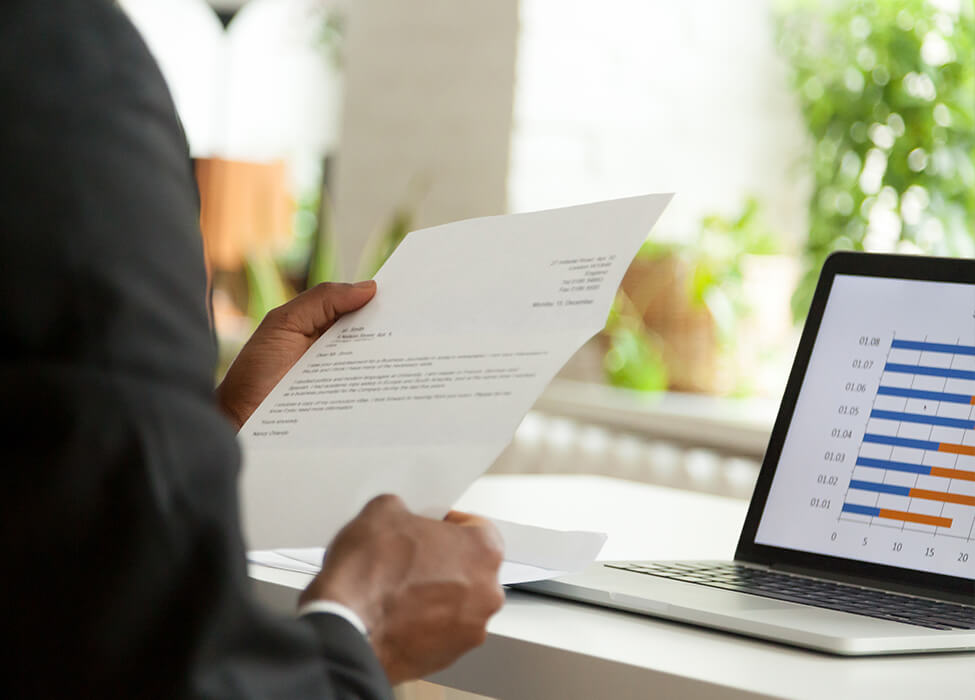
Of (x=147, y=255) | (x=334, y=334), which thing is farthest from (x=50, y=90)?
(x=334, y=334)

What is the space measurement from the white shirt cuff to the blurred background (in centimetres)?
209

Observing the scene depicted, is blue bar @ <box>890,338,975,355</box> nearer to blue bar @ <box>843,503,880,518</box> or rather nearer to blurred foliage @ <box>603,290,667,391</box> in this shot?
blue bar @ <box>843,503,880,518</box>

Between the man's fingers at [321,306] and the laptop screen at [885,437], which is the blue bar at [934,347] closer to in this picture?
the laptop screen at [885,437]

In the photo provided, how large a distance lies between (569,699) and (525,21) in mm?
2571

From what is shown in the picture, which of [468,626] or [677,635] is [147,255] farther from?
[677,635]

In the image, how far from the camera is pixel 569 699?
0.82 metres

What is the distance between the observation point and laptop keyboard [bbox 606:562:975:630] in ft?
3.12

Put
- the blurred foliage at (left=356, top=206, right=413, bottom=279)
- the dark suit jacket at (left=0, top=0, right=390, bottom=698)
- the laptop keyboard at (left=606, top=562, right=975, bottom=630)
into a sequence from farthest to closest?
the blurred foliage at (left=356, top=206, right=413, bottom=279) < the laptop keyboard at (left=606, top=562, right=975, bottom=630) < the dark suit jacket at (left=0, top=0, right=390, bottom=698)

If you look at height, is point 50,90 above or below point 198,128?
above

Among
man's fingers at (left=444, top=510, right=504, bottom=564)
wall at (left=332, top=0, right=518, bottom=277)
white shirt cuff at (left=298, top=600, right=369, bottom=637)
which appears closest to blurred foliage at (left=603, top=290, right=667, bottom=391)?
wall at (left=332, top=0, right=518, bottom=277)

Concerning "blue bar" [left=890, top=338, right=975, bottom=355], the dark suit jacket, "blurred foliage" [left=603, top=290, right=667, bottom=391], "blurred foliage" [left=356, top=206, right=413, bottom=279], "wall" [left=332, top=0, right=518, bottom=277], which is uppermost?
the dark suit jacket

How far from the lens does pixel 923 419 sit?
110cm

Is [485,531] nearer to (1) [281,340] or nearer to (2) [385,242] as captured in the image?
(1) [281,340]

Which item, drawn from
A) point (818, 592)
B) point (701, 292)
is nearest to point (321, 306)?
point (818, 592)
